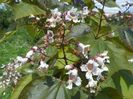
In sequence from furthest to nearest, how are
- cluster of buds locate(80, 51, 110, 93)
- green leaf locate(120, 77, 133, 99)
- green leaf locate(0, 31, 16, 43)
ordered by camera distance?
green leaf locate(0, 31, 16, 43)
green leaf locate(120, 77, 133, 99)
cluster of buds locate(80, 51, 110, 93)

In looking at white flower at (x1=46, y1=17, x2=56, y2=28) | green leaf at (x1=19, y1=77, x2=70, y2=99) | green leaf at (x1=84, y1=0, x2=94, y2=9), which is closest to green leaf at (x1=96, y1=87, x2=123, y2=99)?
green leaf at (x1=19, y1=77, x2=70, y2=99)

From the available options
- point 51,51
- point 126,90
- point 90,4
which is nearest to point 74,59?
point 51,51

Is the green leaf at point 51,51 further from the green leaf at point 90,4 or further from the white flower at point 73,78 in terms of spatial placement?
the green leaf at point 90,4

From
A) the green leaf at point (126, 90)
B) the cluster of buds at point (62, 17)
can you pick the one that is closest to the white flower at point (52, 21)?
the cluster of buds at point (62, 17)

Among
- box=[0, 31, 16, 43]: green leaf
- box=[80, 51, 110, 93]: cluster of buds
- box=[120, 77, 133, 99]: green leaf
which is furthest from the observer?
box=[0, 31, 16, 43]: green leaf

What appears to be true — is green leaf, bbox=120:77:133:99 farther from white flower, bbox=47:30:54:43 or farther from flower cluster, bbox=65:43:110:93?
white flower, bbox=47:30:54:43

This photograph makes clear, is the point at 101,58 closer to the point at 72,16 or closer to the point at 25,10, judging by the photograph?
the point at 72,16

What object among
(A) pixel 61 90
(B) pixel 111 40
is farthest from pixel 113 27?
(A) pixel 61 90

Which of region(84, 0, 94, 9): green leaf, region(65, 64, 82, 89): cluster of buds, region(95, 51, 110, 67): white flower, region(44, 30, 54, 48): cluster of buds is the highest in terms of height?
region(44, 30, 54, 48): cluster of buds
